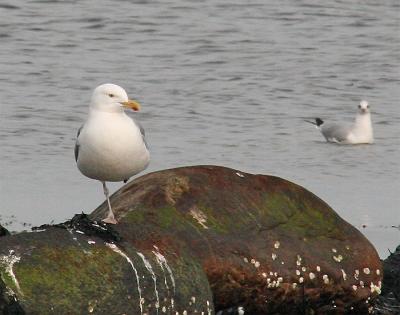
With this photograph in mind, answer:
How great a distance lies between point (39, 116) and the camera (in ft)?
54.1

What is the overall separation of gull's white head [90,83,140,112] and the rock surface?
55 cm

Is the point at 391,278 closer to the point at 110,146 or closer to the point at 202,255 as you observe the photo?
the point at 202,255

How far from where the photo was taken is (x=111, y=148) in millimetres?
8281

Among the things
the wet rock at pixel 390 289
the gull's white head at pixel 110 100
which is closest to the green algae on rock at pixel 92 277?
the gull's white head at pixel 110 100

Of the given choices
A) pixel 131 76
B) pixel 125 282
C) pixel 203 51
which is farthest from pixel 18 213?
pixel 203 51

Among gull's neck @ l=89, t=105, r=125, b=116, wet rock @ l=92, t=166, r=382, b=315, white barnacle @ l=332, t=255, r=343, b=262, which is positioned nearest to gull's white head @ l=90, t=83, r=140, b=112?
gull's neck @ l=89, t=105, r=125, b=116

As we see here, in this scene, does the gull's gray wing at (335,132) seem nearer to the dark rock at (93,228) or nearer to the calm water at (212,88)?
the calm water at (212,88)

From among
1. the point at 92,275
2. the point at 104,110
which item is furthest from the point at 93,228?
the point at 104,110

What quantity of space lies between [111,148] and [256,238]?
106 centimetres

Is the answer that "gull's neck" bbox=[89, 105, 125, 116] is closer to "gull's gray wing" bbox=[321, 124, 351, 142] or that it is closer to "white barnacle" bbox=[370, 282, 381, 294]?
"white barnacle" bbox=[370, 282, 381, 294]

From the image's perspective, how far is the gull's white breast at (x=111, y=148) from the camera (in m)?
8.30

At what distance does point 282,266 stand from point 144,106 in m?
9.34

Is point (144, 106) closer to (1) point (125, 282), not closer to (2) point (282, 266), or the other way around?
(2) point (282, 266)

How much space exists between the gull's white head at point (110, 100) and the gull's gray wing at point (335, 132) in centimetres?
726
